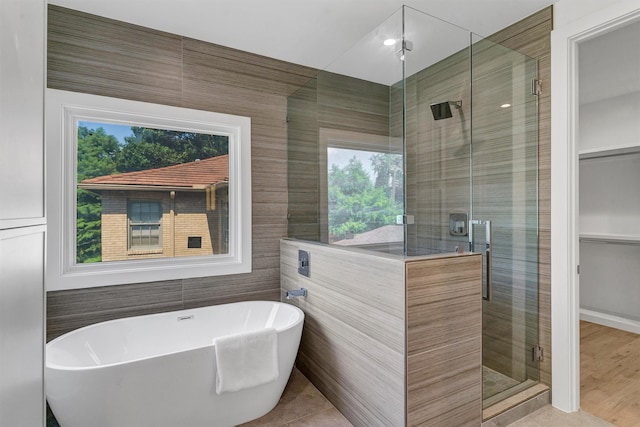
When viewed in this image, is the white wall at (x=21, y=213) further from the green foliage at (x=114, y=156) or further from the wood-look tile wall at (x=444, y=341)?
the green foliage at (x=114, y=156)

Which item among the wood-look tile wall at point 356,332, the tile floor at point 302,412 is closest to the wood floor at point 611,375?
the wood-look tile wall at point 356,332

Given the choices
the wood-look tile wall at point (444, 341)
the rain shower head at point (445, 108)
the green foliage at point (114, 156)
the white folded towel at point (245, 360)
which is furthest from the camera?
the green foliage at point (114, 156)

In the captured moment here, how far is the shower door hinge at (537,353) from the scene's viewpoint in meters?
2.16

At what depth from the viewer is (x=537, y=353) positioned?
217 centimetres

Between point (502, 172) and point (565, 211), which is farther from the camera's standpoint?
point (502, 172)

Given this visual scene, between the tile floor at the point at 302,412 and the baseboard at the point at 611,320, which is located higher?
the baseboard at the point at 611,320

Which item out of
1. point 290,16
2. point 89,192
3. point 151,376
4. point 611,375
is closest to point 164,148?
point 89,192

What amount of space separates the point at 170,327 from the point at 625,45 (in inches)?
156

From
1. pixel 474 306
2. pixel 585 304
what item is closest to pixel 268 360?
pixel 474 306

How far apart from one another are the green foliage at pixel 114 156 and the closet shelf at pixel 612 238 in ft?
13.3

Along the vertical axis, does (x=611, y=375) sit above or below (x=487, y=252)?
below

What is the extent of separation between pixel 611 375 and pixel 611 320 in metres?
1.48

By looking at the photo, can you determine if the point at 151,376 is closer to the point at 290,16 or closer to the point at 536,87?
the point at 290,16

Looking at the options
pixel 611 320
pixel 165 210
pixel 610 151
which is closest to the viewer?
pixel 165 210
